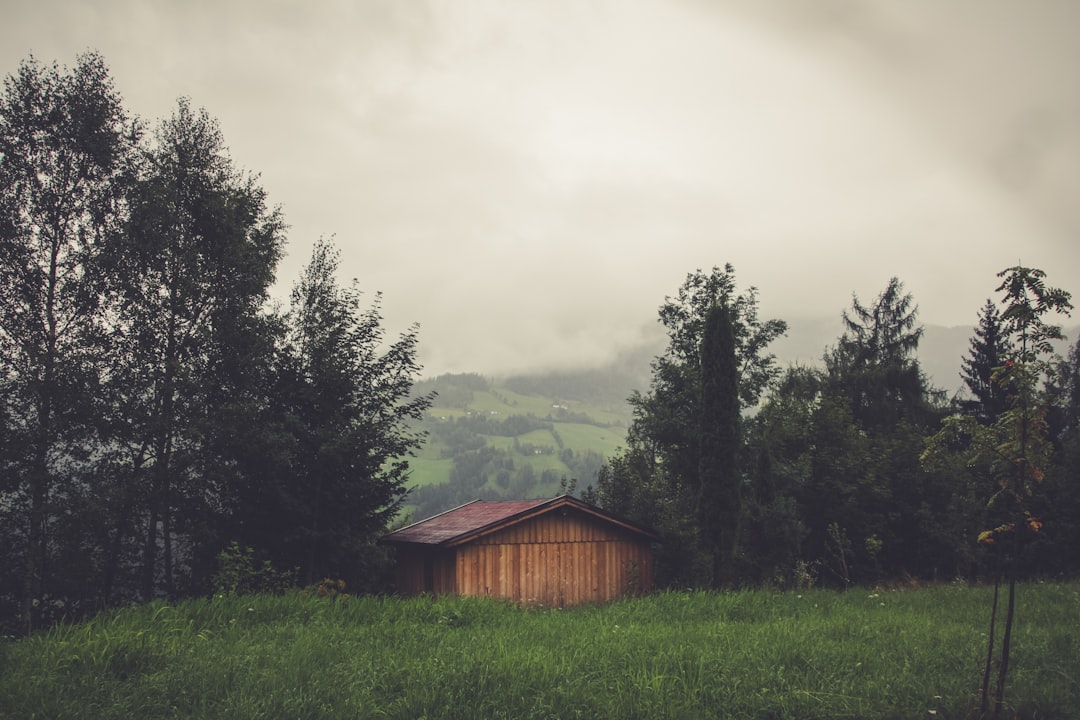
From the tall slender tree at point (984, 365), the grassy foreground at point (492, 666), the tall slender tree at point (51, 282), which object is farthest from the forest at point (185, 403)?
the tall slender tree at point (984, 365)

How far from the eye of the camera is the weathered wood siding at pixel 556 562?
68.7 ft

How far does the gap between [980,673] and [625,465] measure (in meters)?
22.1

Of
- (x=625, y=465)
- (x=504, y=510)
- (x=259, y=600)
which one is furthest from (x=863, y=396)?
(x=259, y=600)

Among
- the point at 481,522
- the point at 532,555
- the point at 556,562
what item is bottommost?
the point at 556,562

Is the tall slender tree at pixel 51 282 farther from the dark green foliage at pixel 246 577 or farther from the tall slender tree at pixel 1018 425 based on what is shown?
the tall slender tree at pixel 1018 425

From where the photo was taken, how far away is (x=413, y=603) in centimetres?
1272

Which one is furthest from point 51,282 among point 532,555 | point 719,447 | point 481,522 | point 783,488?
point 783,488

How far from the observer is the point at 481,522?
71.2 ft

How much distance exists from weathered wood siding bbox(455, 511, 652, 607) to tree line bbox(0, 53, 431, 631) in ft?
11.4

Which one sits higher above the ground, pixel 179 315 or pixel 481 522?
pixel 179 315

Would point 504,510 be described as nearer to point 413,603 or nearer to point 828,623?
point 413,603

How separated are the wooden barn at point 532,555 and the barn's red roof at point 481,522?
34 millimetres

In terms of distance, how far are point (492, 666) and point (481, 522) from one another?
13369 millimetres

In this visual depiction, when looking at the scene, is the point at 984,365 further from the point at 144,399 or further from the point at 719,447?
the point at 144,399
